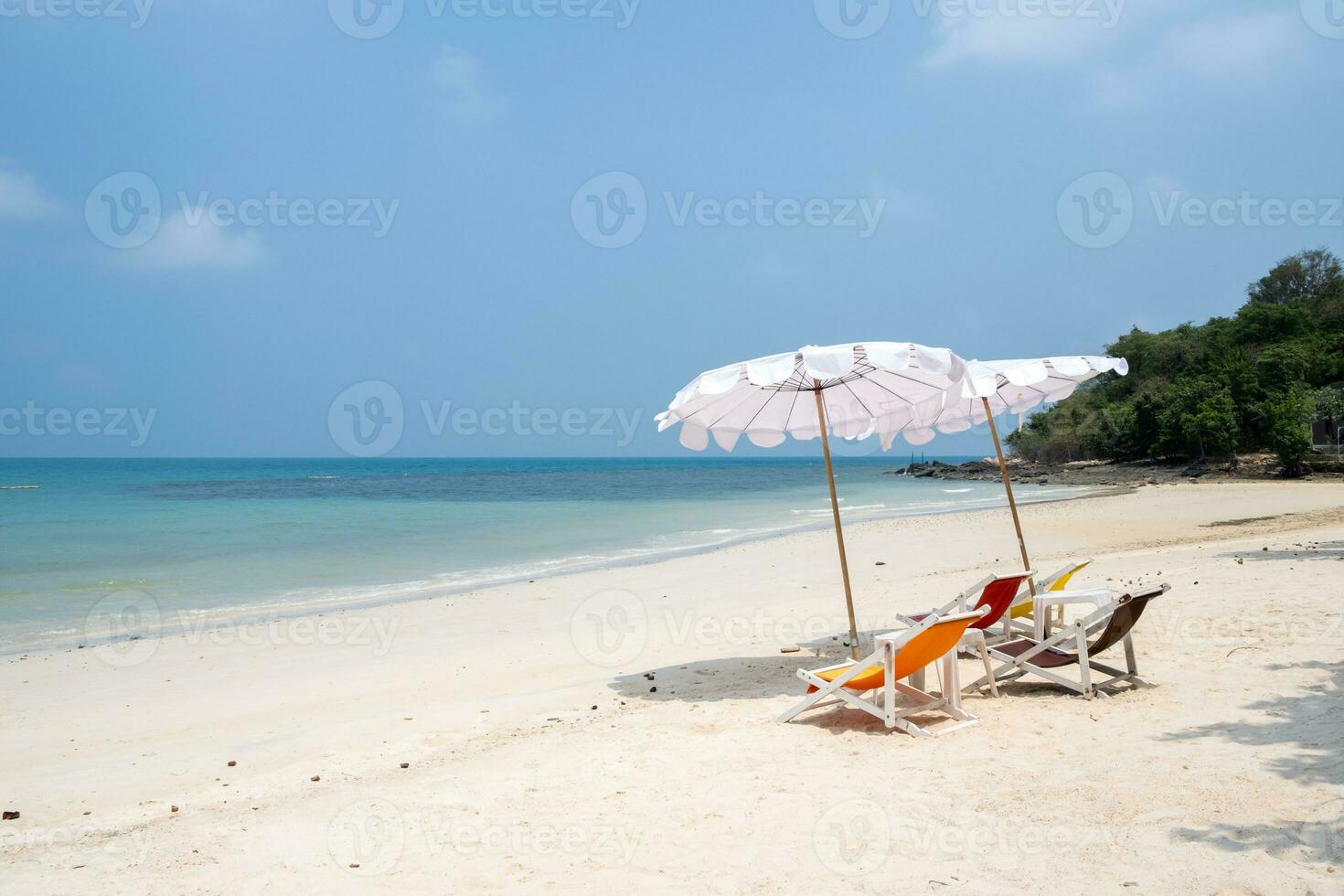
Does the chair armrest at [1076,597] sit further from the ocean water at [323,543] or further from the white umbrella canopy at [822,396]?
the ocean water at [323,543]

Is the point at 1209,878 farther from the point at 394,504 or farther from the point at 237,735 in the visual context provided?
the point at 394,504

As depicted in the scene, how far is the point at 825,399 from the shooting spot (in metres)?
7.21

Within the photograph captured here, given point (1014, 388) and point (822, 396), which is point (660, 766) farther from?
point (1014, 388)

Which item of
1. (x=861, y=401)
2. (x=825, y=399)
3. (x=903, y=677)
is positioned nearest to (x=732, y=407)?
(x=825, y=399)

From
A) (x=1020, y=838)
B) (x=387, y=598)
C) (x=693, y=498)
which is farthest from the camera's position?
(x=693, y=498)

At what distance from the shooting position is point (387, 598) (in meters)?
12.7

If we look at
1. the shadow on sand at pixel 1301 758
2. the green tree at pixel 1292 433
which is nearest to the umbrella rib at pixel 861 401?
the shadow on sand at pixel 1301 758

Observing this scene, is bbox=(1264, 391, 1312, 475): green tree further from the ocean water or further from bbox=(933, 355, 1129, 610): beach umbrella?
bbox=(933, 355, 1129, 610): beach umbrella

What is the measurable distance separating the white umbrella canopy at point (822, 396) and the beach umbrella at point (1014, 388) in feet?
0.91

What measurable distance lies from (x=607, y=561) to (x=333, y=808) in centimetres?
1225

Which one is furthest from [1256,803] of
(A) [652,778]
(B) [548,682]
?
(B) [548,682]

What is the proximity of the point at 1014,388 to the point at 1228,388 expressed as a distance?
39.4 metres

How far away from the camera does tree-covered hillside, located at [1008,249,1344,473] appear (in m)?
37.3

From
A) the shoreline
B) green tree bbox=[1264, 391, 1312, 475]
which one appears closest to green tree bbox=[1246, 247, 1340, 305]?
green tree bbox=[1264, 391, 1312, 475]
